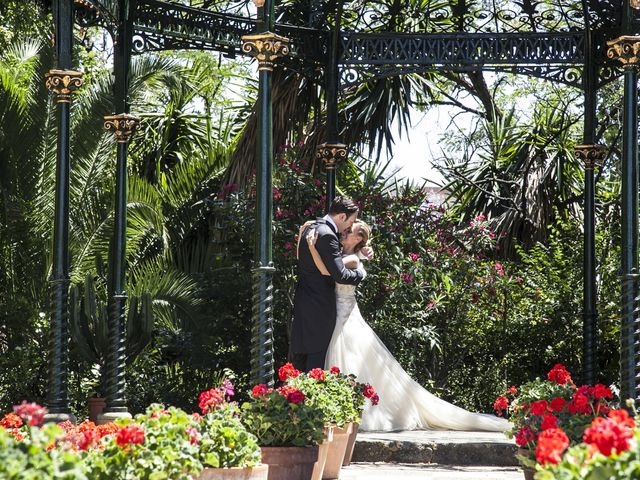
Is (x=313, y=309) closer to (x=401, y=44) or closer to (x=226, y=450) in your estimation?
(x=401, y=44)

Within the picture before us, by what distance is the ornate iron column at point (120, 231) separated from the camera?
28.4ft

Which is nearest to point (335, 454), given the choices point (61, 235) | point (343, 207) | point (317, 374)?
point (317, 374)

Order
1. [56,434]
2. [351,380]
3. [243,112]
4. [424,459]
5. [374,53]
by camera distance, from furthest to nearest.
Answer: [243,112]
[374,53]
[424,459]
[351,380]
[56,434]

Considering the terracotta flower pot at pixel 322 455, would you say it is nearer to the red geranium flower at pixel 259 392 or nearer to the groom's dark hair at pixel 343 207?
the red geranium flower at pixel 259 392

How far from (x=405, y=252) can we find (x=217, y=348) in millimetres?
2316

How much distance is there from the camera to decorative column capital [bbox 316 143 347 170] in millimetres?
9977

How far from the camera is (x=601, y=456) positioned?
3088 millimetres

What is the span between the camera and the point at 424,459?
328 inches

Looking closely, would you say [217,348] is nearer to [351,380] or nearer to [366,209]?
[366,209]

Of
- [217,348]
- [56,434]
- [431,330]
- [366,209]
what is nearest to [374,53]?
[366,209]

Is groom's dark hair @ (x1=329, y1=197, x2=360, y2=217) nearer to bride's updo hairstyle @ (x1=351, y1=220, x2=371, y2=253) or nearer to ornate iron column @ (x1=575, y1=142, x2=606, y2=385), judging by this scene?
bride's updo hairstyle @ (x1=351, y1=220, x2=371, y2=253)

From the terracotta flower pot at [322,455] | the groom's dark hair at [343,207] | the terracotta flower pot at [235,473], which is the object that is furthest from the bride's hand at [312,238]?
the terracotta flower pot at [235,473]

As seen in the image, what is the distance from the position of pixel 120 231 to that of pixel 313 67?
262 cm

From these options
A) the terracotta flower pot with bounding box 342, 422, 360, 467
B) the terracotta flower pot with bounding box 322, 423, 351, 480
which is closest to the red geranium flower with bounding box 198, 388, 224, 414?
the terracotta flower pot with bounding box 322, 423, 351, 480
